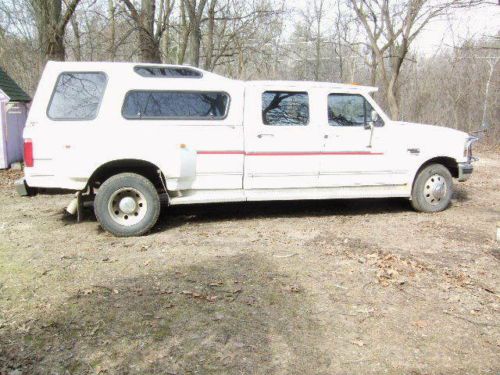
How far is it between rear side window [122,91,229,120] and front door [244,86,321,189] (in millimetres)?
423

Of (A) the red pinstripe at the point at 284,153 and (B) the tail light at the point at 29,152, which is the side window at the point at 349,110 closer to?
(A) the red pinstripe at the point at 284,153

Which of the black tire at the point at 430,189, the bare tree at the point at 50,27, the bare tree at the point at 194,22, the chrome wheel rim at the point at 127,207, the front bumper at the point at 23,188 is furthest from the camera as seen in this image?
the bare tree at the point at 194,22

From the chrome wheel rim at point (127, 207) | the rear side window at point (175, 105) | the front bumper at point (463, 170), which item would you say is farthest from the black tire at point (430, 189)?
the chrome wheel rim at point (127, 207)

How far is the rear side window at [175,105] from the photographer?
6072 mm

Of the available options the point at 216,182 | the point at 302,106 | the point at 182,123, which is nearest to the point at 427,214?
the point at 302,106

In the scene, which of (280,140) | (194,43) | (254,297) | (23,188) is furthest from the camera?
(194,43)

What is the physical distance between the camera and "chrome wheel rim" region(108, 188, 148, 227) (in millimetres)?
6117

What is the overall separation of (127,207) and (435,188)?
4583mm

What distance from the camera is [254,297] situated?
420cm

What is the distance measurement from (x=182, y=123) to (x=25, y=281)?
2690 millimetres

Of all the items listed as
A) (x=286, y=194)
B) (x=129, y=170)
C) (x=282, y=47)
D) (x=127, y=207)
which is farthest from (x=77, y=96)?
(x=282, y=47)

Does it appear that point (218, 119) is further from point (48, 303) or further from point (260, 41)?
point (260, 41)

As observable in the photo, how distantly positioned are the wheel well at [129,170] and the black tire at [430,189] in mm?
3841

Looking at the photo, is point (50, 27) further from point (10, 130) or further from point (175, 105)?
point (175, 105)
